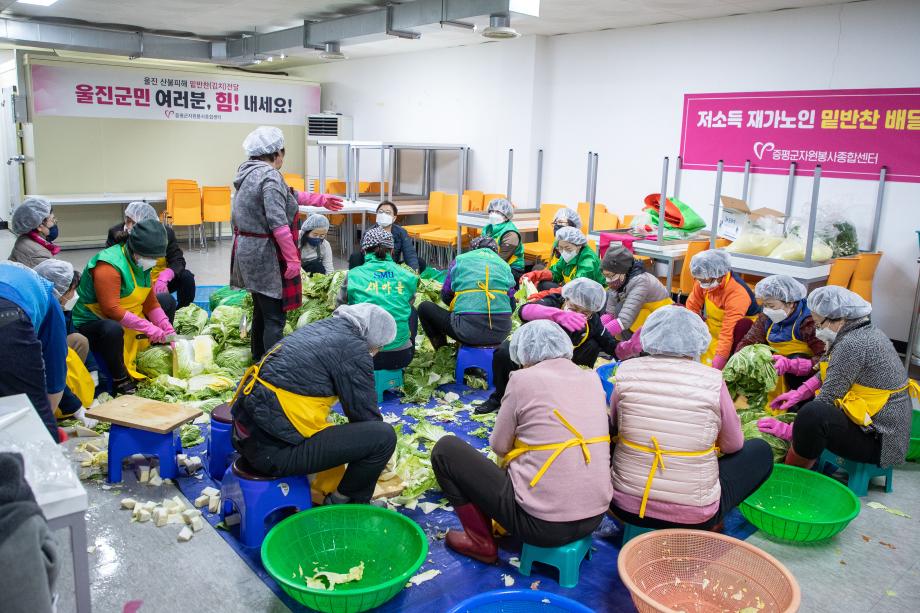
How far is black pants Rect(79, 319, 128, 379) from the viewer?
14.7 ft

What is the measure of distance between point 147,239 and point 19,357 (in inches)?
79.9

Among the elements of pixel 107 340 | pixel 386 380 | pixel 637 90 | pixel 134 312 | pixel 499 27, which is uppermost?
pixel 499 27

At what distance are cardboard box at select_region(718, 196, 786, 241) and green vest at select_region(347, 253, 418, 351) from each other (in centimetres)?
339

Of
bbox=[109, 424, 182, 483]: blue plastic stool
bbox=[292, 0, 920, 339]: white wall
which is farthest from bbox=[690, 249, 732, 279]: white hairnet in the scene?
bbox=[109, 424, 182, 483]: blue plastic stool

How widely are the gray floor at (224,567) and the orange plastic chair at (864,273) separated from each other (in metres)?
3.28

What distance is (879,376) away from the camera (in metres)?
3.50

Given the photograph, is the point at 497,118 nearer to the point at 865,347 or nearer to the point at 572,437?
the point at 865,347

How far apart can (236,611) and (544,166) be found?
8.13 metres

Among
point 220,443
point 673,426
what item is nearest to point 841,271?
point 673,426

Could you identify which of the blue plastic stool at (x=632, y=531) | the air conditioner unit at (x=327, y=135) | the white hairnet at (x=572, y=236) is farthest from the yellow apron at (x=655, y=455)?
the air conditioner unit at (x=327, y=135)

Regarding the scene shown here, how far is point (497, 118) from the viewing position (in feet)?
33.6

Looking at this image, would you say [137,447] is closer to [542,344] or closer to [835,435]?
[542,344]

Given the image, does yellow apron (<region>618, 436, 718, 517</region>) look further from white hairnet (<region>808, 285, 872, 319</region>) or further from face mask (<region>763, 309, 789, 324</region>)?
face mask (<region>763, 309, 789, 324</region>)

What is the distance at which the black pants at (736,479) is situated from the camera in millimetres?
A: 2941
